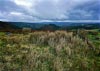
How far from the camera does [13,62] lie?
114 inches

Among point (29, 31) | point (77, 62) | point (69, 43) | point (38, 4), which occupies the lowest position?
point (77, 62)

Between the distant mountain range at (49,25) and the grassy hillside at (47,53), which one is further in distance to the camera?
the distant mountain range at (49,25)

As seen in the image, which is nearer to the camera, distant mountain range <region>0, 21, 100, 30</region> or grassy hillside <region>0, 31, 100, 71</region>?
grassy hillside <region>0, 31, 100, 71</region>

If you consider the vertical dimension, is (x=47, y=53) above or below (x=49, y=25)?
below

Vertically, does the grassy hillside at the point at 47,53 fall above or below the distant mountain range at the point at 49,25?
below

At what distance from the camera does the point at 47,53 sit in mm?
3150

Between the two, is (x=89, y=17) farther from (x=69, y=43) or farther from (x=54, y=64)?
(x=54, y=64)

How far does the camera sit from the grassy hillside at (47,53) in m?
2.93

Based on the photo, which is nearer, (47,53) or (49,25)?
(47,53)

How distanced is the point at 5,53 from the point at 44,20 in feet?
2.69

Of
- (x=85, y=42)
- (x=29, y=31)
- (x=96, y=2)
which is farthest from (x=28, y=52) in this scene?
(x=96, y=2)

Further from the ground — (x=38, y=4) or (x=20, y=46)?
(x=38, y=4)

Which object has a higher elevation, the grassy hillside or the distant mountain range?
the distant mountain range

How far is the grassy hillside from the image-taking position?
293 cm
